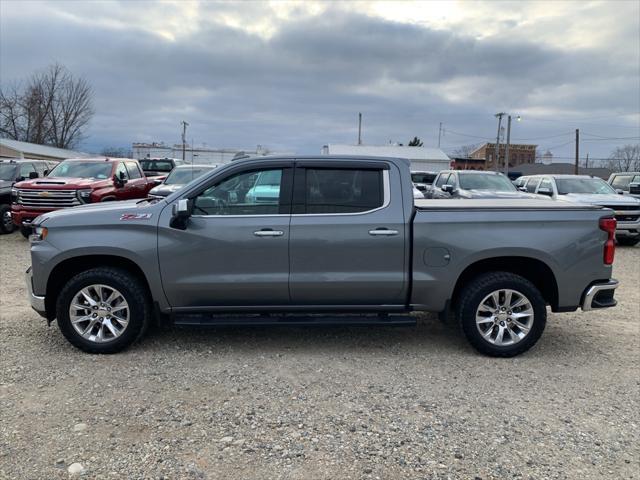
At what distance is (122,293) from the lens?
4.40m

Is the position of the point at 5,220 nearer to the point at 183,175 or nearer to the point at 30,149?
the point at 183,175

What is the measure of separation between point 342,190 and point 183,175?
9319 mm

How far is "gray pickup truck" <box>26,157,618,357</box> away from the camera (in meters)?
4.40

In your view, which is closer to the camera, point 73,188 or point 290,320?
point 290,320

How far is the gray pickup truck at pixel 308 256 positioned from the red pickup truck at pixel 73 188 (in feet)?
20.3

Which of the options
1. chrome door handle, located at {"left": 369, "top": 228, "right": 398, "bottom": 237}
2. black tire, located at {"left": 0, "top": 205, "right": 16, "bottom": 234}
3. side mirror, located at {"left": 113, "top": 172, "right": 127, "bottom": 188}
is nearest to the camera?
chrome door handle, located at {"left": 369, "top": 228, "right": 398, "bottom": 237}

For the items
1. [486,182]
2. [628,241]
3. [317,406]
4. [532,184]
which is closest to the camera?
[317,406]

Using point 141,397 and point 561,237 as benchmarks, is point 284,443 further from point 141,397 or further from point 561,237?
point 561,237

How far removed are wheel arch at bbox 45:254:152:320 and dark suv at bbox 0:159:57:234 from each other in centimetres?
910

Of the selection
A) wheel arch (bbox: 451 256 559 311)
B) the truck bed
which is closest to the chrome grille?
the truck bed

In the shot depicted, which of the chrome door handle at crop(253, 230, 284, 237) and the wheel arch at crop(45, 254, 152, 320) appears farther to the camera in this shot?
the wheel arch at crop(45, 254, 152, 320)

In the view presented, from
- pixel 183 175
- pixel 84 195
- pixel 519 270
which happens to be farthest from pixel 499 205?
pixel 183 175

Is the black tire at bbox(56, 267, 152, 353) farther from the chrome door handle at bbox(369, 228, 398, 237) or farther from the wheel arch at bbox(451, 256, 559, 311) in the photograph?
the wheel arch at bbox(451, 256, 559, 311)

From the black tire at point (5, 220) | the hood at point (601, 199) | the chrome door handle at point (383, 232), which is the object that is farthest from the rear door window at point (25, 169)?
the hood at point (601, 199)
